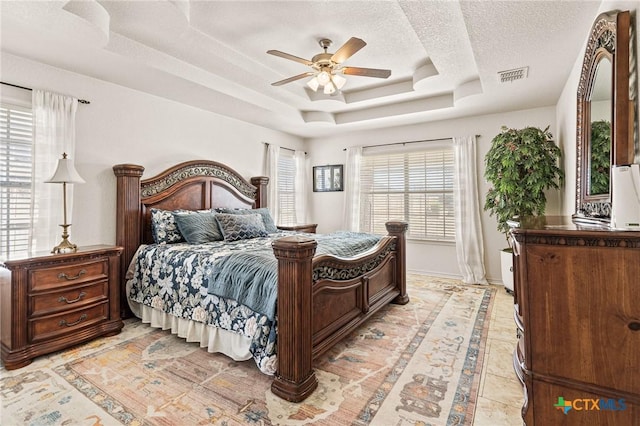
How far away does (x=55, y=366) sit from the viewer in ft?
7.29

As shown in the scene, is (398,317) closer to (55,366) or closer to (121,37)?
(55,366)

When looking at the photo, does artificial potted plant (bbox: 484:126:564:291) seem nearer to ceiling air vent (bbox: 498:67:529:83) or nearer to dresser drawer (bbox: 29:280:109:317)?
ceiling air vent (bbox: 498:67:529:83)

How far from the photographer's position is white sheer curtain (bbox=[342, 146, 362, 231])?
5.46 meters

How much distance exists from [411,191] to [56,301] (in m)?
4.65

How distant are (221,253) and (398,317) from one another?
6.25ft

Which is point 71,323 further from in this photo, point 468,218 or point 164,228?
point 468,218

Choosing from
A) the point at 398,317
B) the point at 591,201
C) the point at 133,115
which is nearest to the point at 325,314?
the point at 398,317

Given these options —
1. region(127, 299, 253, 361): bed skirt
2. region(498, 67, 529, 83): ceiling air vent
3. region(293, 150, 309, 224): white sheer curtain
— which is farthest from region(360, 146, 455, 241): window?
region(127, 299, 253, 361): bed skirt

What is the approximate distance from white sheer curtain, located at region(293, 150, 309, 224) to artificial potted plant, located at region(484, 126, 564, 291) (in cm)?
318

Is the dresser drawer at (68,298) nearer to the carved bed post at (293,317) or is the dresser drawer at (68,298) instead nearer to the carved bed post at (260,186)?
the carved bed post at (293,317)

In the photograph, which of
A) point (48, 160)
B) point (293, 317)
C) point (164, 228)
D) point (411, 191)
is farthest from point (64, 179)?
point (411, 191)

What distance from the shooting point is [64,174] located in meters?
2.58

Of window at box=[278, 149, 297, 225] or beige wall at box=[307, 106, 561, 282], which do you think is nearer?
beige wall at box=[307, 106, 561, 282]

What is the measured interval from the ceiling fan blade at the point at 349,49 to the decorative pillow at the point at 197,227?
84.8 inches
